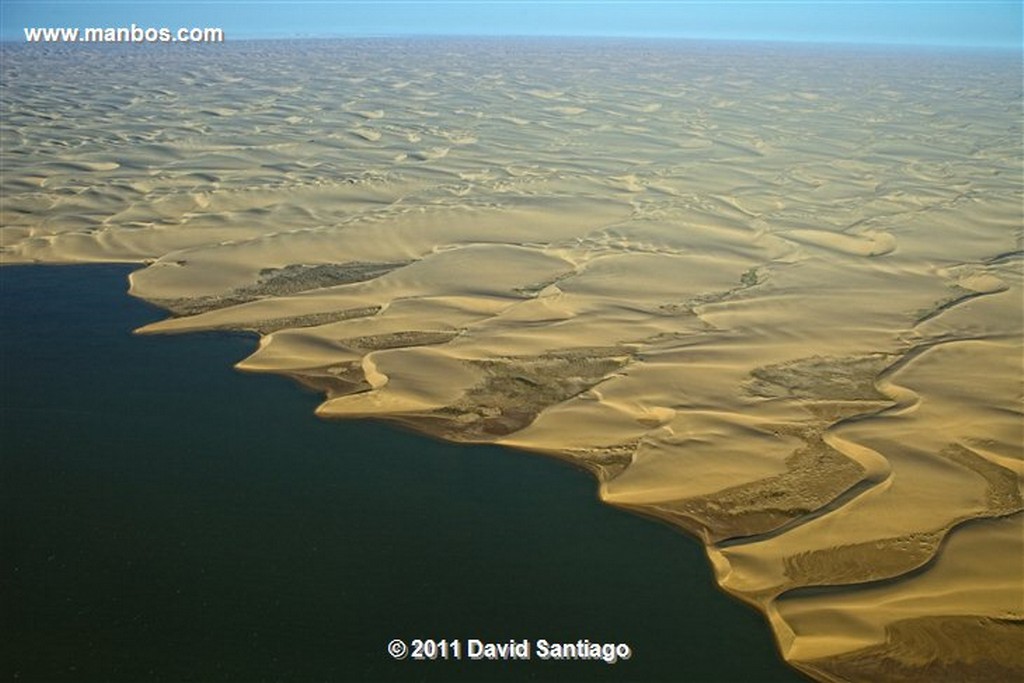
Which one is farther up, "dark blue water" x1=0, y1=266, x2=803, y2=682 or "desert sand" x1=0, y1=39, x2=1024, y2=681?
"desert sand" x1=0, y1=39, x2=1024, y2=681

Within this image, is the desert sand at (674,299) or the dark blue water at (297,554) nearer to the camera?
the dark blue water at (297,554)

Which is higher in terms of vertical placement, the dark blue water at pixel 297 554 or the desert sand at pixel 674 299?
the desert sand at pixel 674 299

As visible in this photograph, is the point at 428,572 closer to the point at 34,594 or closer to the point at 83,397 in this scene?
the point at 34,594

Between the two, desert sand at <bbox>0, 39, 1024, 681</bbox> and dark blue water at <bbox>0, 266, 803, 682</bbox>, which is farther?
desert sand at <bbox>0, 39, 1024, 681</bbox>

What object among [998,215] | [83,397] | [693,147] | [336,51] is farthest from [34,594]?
[336,51]

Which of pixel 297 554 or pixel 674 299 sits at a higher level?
pixel 674 299
